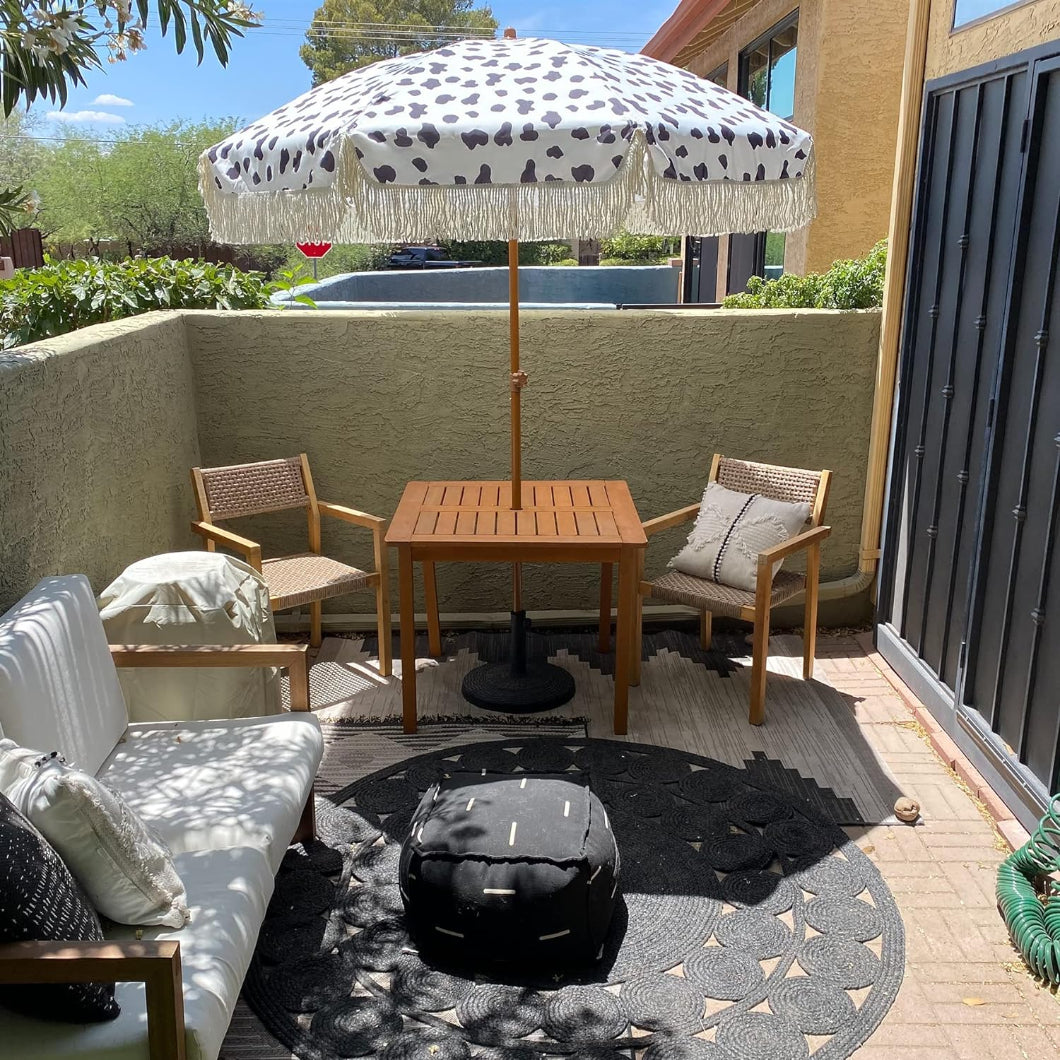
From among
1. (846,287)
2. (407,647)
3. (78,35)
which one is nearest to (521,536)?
(407,647)

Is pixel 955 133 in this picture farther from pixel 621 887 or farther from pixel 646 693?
Answer: pixel 621 887

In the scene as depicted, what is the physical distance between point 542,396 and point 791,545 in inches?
61.7

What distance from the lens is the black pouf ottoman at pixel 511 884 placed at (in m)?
2.84

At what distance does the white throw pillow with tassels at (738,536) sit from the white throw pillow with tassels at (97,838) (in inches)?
115

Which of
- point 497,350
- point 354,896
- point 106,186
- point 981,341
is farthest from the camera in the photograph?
point 106,186

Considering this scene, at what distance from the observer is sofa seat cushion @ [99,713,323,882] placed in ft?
9.05

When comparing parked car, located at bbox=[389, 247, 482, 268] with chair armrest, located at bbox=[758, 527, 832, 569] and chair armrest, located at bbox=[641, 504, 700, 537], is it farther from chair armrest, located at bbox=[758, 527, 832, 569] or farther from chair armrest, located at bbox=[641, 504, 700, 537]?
chair armrest, located at bbox=[758, 527, 832, 569]

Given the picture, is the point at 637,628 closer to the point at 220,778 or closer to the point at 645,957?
the point at 645,957

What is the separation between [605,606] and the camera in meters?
5.20

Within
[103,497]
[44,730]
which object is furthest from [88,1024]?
[103,497]

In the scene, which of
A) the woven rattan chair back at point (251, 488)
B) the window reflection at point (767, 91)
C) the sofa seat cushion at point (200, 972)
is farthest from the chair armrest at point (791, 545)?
the window reflection at point (767, 91)

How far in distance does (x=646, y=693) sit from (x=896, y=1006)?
7.04ft

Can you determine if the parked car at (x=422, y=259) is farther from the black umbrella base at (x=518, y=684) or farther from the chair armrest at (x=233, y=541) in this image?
the black umbrella base at (x=518, y=684)

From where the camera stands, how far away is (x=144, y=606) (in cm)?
377
